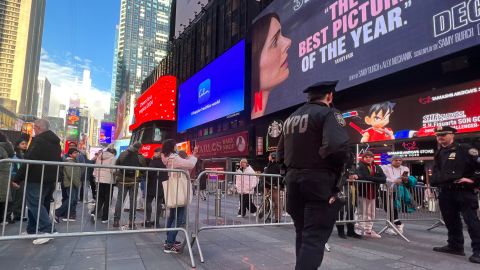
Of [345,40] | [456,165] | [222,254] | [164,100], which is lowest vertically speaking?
[222,254]

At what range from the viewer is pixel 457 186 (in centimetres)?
538

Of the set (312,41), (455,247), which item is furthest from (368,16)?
(455,247)

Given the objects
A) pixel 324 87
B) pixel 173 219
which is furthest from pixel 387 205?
pixel 324 87

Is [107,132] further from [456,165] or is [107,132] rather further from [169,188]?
[456,165]

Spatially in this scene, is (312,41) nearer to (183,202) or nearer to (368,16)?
(368,16)

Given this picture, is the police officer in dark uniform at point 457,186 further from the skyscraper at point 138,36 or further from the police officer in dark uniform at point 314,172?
the skyscraper at point 138,36

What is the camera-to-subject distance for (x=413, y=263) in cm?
487

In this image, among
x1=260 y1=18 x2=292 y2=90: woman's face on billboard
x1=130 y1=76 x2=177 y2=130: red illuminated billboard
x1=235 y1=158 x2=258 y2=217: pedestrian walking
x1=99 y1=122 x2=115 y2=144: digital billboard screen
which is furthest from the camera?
x1=99 y1=122 x2=115 y2=144: digital billboard screen

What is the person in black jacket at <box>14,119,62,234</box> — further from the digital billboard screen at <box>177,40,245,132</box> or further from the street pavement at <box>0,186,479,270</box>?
the digital billboard screen at <box>177,40,245,132</box>

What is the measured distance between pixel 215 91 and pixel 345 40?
15.7 metres

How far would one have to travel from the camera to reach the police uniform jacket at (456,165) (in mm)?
5258

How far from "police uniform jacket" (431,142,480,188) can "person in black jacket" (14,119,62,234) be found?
19.2 ft

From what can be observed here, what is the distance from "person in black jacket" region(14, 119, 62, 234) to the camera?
5.54 metres

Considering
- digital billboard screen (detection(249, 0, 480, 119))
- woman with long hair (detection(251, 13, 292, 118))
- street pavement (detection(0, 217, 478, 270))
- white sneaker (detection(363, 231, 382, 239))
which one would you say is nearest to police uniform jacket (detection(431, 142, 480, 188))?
street pavement (detection(0, 217, 478, 270))
